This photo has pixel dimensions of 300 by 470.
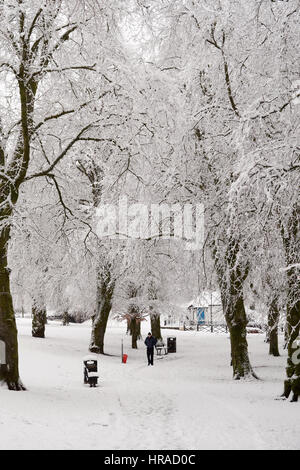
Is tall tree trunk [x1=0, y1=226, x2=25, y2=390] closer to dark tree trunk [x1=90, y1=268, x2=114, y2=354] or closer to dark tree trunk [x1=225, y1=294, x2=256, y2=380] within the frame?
dark tree trunk [x1=225, y1=294, x2=256, y2=380]

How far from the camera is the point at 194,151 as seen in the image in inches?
624

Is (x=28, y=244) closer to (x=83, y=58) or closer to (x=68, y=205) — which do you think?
(x=68, y=205)

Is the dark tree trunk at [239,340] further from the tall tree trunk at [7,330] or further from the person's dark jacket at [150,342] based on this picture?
the tall tree trunk at [7,330]

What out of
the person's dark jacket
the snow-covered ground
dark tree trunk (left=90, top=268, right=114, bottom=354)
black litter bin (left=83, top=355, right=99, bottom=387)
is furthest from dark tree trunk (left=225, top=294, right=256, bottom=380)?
dark tree trunk (left=90, top=268, right=114, bottom=354)

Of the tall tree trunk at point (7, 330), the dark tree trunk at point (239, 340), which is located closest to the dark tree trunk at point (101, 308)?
the dark tree trunk at point (239, 340)

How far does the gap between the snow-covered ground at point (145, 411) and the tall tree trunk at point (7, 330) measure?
0.33 meters

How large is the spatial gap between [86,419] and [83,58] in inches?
309

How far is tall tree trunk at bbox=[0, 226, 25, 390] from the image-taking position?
12070 mm

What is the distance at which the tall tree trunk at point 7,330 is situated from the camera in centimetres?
1207

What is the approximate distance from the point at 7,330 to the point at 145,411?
3.61 meters

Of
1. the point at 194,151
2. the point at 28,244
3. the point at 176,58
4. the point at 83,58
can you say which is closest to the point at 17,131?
the point at 83,58

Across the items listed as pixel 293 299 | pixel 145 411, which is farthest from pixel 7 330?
pixel 293 299

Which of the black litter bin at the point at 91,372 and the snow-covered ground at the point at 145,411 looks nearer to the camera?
the snow-covered ground at the point at 145,411

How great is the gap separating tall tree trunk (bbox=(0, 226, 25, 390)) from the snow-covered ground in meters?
0.33
